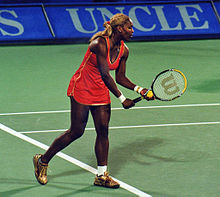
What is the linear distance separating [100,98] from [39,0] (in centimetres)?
1745

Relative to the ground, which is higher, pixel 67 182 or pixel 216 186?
pixel 67 182

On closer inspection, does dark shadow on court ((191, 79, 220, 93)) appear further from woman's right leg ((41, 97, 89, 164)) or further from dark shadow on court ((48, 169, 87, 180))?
woman's right leg ((41, 97, 89, 164))

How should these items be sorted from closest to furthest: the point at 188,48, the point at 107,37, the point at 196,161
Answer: the point at 107,37, the point at 196,161, the point at 188,48

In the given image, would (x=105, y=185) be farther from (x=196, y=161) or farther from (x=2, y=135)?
(x=2, y=135)

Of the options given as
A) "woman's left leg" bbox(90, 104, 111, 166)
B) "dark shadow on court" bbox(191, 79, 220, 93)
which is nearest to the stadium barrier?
"dark shadow on court" bbox(191, 79, 220, 93)

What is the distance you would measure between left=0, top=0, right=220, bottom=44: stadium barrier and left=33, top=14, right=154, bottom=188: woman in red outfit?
39.6 ft

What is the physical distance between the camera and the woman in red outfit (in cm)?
650

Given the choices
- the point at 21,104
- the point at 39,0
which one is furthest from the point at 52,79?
the point at 39,0

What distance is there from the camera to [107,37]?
6.56m

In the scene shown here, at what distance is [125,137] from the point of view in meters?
8.99

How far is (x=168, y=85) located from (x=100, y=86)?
32.5 inches

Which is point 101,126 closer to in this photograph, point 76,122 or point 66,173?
point 76,122

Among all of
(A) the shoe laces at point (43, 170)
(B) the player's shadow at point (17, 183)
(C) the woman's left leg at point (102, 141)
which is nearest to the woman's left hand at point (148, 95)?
(C) the woman's left leg at point (102, 141)

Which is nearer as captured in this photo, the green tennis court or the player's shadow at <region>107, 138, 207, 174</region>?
the green tennis court
